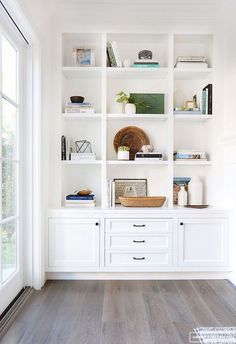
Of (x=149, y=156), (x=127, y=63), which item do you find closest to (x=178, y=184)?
(x=149, y=156)

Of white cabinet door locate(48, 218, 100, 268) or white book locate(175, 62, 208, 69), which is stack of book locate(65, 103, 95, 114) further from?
white cabinet door locate(48, 218, 100, 268)

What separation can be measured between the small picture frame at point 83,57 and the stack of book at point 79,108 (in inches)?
17.1

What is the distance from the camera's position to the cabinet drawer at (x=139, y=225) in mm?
2703

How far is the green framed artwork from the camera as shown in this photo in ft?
10.1

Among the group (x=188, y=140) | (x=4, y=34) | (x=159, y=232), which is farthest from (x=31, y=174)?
(x=188, y=140)

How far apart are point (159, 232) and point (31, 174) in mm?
1286

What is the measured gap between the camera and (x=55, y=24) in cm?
288

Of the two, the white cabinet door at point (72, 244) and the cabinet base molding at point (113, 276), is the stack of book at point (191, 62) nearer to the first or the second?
the white cabinet door at point (72, 244)

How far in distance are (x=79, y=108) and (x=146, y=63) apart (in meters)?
0.82

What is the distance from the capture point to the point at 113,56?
2908 mm

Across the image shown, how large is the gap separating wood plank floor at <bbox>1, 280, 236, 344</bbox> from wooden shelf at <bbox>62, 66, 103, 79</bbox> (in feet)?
6.77

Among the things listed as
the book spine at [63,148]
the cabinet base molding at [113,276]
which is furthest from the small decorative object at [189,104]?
the cabinet base molding at [113,276]

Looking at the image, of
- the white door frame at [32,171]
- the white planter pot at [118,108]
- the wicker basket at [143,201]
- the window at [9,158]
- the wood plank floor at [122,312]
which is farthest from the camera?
the white planter pot at [118,108]

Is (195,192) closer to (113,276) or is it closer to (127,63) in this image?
(113,276)
